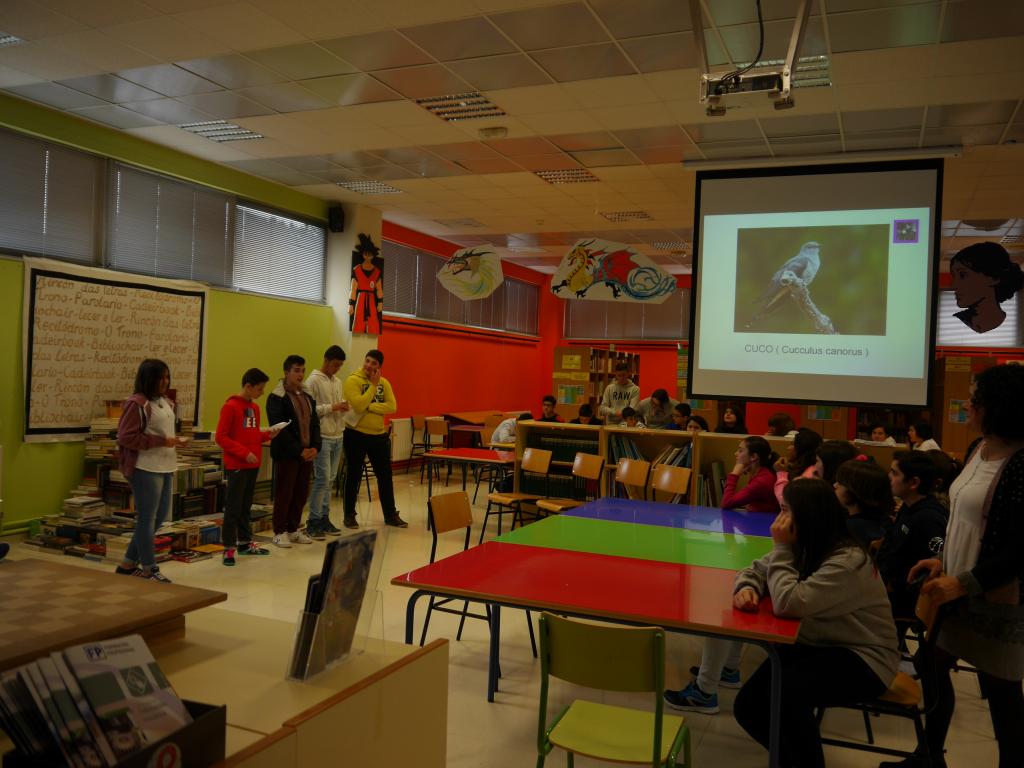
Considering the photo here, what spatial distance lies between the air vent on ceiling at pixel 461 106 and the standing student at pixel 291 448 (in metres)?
2.22

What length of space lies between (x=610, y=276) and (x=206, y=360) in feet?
13.4

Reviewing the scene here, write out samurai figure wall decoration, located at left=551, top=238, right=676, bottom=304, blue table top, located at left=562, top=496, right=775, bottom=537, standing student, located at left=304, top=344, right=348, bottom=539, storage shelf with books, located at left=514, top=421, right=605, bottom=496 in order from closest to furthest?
blue table top, located at left=562, top=496, right=775, bottom=537 → standing student, located at left=304, top=344, right=348, bottom=539 → storage shelf with books, located at left=514, top=421, right=605, bottom=496 → samurai figure wall decoration, located at left=551, top=238, right=676, bottom=304

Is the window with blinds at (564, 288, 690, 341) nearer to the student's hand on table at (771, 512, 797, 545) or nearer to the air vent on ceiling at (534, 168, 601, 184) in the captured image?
the air vent on ceiling at (534, 168, 601, 184)

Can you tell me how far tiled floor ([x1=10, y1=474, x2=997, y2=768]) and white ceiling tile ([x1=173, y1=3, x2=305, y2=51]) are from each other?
306 centimetres

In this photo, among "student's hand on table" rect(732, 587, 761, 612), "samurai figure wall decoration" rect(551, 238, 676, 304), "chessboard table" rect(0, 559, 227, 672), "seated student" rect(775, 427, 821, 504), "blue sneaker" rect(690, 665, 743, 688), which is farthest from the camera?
"samurai figure wall decoration" rect(551, 238, 676, 304)

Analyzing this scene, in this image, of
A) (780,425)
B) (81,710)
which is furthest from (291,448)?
(81,710)

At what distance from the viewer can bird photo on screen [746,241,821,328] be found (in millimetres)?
5816

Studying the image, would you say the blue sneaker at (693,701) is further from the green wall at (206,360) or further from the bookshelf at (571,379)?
the bookshelf at (571,379)

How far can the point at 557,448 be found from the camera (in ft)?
24.5

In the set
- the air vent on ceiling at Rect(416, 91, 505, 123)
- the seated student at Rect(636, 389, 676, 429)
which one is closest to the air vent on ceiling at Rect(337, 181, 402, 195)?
the air vent on ceiling at Rect(416, 91, 505, 123)

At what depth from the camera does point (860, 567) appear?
255 cm

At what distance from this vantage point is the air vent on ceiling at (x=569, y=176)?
7.81 m

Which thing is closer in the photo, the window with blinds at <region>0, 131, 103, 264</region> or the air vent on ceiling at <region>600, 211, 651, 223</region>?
the window with blinds at <region>0, 131, 103, 264</region>

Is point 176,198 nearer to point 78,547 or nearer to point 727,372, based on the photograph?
point 78,547
